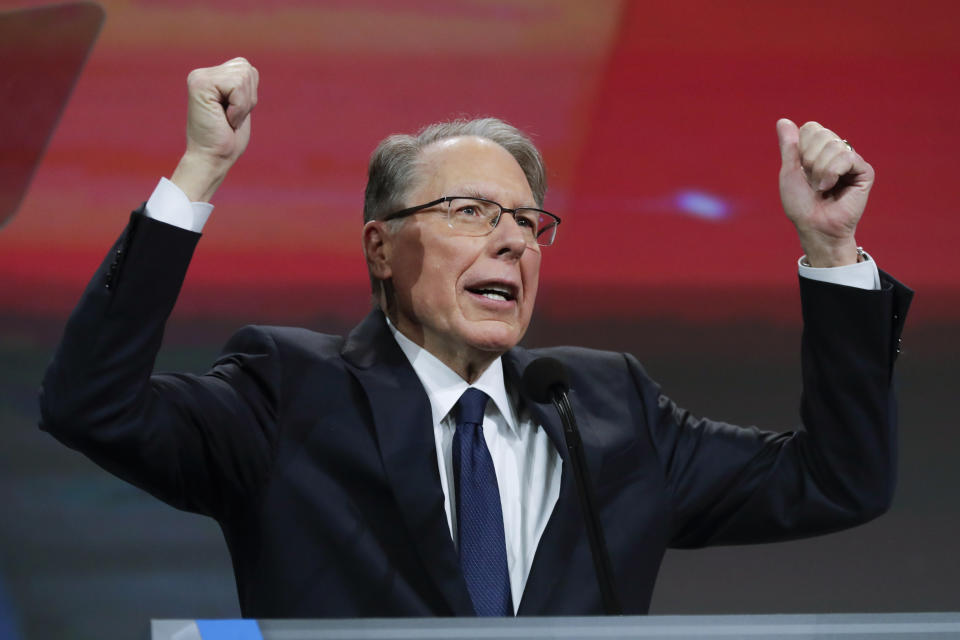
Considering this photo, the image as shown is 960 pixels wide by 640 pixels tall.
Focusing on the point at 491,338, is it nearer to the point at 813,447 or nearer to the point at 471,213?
the point at 471,213

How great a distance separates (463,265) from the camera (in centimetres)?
168

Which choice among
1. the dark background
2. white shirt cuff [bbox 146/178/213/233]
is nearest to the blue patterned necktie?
white shirt cuff [bbox 146/178/213/233]

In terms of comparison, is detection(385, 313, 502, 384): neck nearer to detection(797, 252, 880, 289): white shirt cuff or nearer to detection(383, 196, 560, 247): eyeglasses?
detection(383, 196, 560, 247): eyeglasses

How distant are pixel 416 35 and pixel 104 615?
1.40m

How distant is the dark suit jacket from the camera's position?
1.34m

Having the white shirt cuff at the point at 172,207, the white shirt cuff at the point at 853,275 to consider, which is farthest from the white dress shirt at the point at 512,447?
the white shirt cuff at the point at 172,207

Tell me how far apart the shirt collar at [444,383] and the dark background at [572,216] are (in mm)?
803

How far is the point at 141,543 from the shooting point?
236 centimetres

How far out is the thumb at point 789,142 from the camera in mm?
1622

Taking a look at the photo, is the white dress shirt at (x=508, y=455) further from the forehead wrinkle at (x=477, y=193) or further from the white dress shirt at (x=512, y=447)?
the forehead wrinkle at (x=477, y=193)

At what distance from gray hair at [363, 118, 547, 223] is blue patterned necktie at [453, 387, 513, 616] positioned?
411mm

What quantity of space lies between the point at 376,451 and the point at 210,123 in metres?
0.50

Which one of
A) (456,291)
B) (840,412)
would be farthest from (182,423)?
(840,412)

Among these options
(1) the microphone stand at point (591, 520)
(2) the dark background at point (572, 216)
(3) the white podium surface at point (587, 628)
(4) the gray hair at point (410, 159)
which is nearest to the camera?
(3) the white podium surface at point (587, 628)
